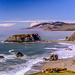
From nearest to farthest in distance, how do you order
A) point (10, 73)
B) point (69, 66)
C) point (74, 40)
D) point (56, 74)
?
1. point (56, 74)
2. point (10, 73)
3. point (69, 66)
4. point (74, 40)

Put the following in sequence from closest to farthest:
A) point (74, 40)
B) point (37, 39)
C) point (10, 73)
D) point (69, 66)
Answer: point (10, 73), point (69, 66), point (74, 40), point (37, 39)

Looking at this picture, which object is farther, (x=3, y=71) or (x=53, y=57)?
(x=53, y=57)

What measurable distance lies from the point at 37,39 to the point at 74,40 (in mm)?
32873

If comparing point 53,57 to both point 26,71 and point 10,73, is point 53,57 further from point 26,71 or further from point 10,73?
point 10,73

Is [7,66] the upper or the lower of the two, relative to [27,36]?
lower

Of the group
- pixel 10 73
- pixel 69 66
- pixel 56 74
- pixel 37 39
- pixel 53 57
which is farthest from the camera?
pixel 37 39

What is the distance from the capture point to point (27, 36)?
5477 inches

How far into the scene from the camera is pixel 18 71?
45969 millimetres

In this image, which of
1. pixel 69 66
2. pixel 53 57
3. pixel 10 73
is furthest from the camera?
pixel 53 57

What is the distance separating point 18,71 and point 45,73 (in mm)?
8587

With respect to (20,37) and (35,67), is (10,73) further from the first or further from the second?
(20,37)

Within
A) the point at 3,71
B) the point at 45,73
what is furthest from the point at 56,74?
the point at 3,71

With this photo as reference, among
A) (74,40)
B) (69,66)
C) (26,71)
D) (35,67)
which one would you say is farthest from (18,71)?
(74,40)

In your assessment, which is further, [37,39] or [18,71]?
[37,39]
